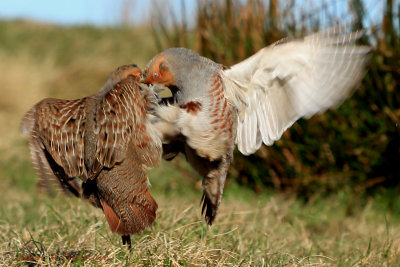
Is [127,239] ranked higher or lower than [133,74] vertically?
lower

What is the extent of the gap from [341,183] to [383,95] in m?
1.00

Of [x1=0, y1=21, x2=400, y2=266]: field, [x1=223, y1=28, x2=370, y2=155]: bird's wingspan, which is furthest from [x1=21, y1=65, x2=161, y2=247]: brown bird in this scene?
[x1=223, y1=28, x2=370, y2=155]: bird's wingspan

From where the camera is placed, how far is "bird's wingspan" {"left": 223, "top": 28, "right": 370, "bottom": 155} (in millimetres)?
3141

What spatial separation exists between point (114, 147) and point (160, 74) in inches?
19.1

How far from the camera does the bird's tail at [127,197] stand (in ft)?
9.14

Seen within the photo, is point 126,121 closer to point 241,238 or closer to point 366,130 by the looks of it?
point 241,238

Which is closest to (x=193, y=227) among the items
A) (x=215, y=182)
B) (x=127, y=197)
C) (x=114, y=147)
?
(x=215, y=182)

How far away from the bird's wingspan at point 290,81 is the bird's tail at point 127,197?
757mm

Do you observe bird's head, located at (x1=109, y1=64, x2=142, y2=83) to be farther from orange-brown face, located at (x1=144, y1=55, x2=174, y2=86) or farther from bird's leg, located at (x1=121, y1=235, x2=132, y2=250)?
bird's leg, located at (x1=121, y1=235, x2=132, y2=250)

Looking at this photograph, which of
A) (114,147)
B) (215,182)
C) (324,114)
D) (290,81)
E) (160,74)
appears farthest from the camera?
(324,114)

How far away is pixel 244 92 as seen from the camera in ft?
10.8

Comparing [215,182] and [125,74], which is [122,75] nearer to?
[125,74]

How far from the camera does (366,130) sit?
5410mm

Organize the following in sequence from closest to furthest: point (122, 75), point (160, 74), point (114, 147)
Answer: point (114, 147) → point (160, 74) → point (122, 75)
